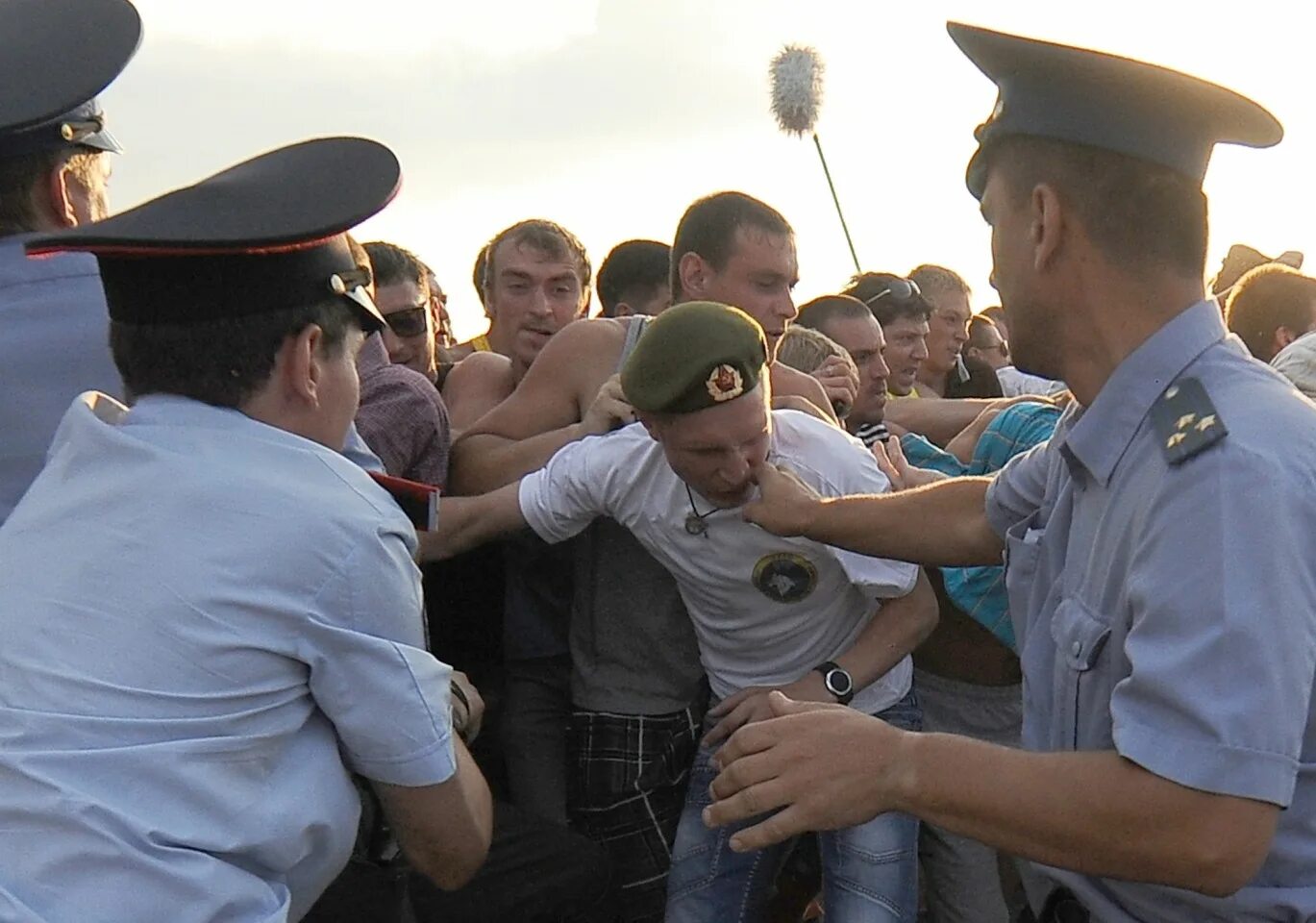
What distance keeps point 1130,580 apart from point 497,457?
216cm

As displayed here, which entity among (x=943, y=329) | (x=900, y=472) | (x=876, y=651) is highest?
(x=900, y=472)

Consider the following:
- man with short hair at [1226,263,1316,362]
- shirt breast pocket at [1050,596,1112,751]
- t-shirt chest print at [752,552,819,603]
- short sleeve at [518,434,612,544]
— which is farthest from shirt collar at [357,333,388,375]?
man with short hair at [1226,263,1316,362]

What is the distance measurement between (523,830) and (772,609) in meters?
0.79

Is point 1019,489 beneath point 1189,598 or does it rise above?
beneath

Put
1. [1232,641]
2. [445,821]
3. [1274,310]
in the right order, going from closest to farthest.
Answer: [1232,641]
[445,821]
[1274,310]

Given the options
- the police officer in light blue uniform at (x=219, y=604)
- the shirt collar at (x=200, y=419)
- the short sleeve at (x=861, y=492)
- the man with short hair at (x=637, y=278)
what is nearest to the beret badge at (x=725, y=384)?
the short sleeve at (x=861, y=492)

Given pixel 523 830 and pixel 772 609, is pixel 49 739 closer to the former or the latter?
pixel 523 830

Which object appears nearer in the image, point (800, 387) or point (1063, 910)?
point (1063, 910)

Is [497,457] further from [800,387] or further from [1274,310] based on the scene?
[1274,310]

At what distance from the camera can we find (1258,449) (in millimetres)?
1650

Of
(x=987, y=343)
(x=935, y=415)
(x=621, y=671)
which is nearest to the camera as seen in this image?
(x=621, y=671)

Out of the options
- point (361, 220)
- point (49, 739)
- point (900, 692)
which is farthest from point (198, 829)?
point (900, 692)

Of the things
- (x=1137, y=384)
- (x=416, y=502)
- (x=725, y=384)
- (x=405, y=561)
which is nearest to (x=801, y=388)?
→ (x=725, y=384)

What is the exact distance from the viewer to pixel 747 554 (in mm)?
3184
